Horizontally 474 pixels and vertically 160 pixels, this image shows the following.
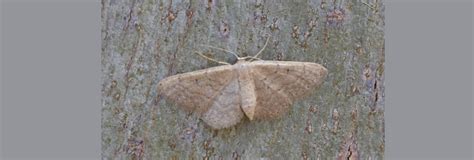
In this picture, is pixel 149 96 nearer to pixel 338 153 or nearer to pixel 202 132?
pixel 202 132

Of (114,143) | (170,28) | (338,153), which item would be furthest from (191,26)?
(338,153)

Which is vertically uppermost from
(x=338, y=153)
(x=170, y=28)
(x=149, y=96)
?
(x=170, y=28)

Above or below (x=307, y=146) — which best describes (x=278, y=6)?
above
